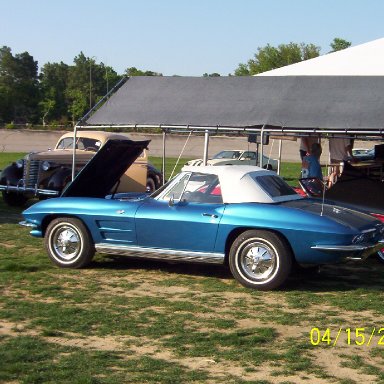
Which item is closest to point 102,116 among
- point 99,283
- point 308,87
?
point 308,87

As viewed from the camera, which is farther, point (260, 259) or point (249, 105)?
point (249, 105)

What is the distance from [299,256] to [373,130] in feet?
9.59

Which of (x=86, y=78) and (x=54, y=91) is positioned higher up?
(x=86, y=78)

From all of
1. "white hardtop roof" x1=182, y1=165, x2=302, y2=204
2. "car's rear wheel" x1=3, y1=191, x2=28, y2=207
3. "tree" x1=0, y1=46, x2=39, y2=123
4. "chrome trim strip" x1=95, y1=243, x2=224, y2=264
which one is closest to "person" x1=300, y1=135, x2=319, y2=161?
"white hardtop roof" x1=182, y1=165, x2=302, y2=204

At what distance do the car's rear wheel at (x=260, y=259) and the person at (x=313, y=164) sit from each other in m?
4.30

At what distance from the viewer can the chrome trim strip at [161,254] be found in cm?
839

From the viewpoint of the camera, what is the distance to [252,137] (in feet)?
46.6

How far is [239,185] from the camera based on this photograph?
337 inches

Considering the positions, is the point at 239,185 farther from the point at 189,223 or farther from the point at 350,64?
the point at 350,64

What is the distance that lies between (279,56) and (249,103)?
8527 cm

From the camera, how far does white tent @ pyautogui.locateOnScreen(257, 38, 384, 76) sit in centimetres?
1208

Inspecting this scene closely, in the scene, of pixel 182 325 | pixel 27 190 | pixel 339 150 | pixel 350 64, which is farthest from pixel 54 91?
pixel 182 325
